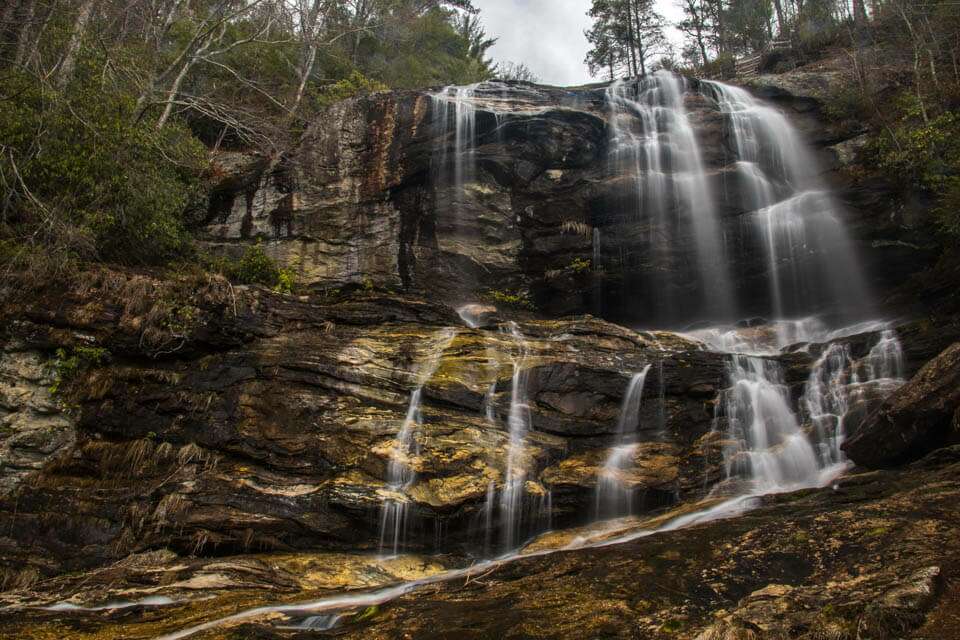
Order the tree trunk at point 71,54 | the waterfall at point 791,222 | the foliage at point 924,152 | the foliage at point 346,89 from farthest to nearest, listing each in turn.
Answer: the foliage at point 346,89 → the waterfall at point 791,222 → the foliage at point 924,152 → the tree trunk at point 71,54

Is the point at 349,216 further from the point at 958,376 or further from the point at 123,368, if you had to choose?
the point at 958,376

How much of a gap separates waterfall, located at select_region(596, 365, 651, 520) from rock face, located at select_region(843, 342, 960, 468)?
10.9ft

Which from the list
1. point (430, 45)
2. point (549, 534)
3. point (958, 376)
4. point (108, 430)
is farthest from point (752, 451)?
point (430, 45)

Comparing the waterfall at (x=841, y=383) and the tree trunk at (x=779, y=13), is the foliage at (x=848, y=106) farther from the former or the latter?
the tree trunk at (x=779, y=13)

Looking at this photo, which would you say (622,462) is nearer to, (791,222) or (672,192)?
(791,222)

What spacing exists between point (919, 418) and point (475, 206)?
11.7m

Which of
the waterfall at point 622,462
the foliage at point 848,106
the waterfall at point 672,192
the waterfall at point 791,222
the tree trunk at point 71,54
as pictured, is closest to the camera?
the waterfall at point 622,462

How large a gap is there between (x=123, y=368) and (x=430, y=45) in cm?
2586

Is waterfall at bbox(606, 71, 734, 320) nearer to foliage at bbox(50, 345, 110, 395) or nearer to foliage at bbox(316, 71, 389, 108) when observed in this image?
foliage at bbox(316, 71, 389, 108)

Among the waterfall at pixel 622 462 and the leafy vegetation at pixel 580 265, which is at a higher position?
the leafy vegetation at pixel 580 265

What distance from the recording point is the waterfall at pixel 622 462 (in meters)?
8.90

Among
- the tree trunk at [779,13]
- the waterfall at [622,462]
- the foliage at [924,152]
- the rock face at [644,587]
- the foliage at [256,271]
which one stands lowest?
the rock face at [644,587]

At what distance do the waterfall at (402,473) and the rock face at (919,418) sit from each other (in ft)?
21.7

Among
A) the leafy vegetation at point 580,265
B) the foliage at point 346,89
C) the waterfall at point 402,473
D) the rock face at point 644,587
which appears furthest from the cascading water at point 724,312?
the foliage at point 346,89
